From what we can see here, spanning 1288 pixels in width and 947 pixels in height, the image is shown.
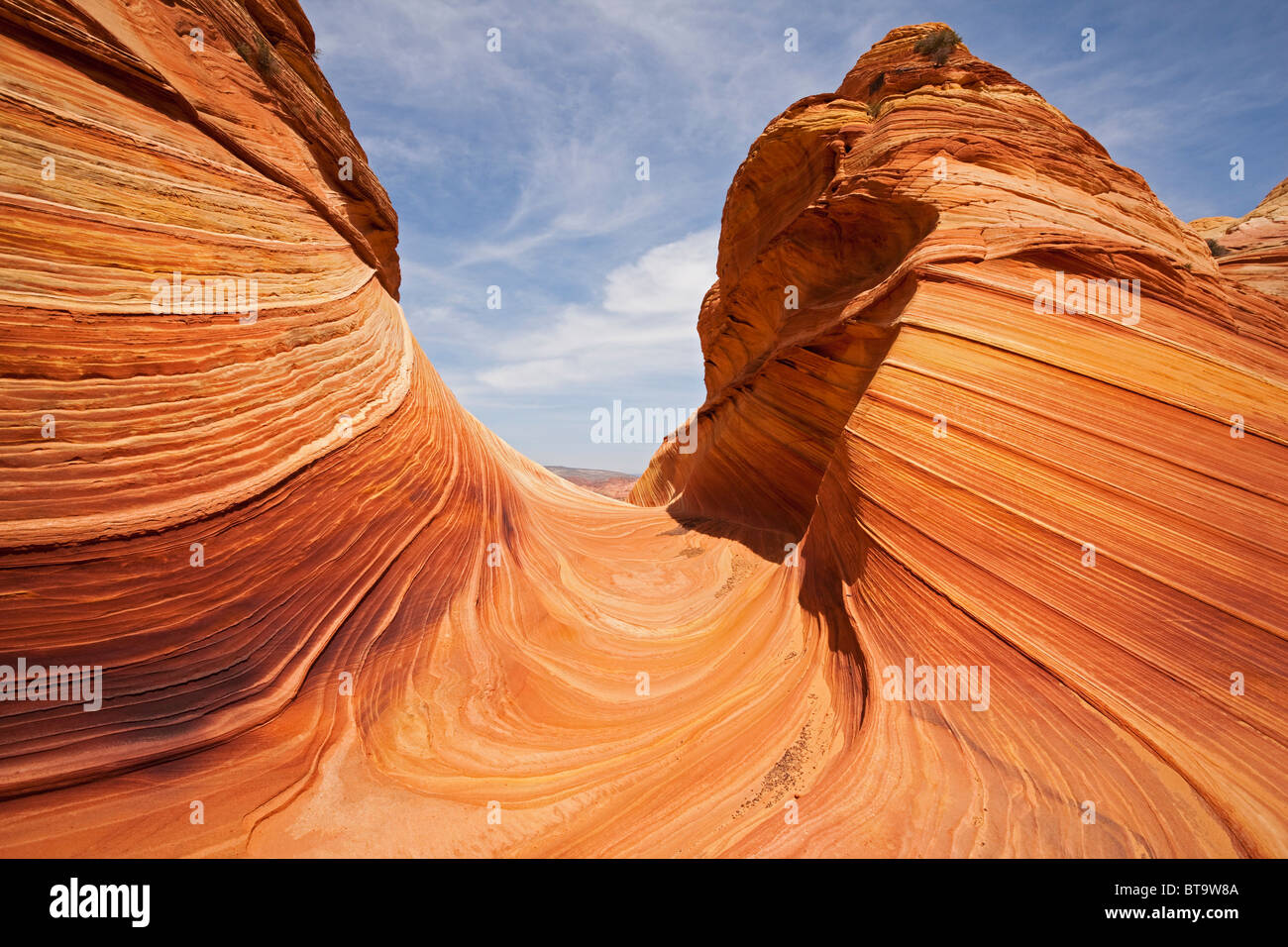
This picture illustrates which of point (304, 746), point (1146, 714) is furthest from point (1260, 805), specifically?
point (304, 746)

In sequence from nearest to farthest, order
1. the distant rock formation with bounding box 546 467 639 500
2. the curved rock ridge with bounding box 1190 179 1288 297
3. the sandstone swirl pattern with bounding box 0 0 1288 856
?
the sandstone swirl pattern with bounding box 0 0 1288 856, the curved rock ridge with bounding box 1190 179 1288 297, the distant rock formation with bounding box 546 467 639 500

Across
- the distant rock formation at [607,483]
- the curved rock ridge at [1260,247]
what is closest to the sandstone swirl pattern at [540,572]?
the curved rock ridge at [1260,247]

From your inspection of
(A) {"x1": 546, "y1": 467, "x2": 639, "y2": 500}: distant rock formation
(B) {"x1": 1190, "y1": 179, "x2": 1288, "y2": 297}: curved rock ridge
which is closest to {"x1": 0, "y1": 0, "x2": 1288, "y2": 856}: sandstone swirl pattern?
(B) {"x1": 1190, "y1": 179, "x2": 1288, "y2": 297}: curved rock ridge

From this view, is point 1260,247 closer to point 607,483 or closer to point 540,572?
point 540,572

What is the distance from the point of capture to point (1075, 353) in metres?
4.02

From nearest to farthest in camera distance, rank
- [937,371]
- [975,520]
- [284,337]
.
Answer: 1. [975,520]
2. [284,337]
3. [937,371]

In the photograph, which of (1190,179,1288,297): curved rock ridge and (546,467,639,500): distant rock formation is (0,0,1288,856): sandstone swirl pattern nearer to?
(1190,179,1288,297): curved rock ridge

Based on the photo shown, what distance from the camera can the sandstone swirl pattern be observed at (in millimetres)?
2533

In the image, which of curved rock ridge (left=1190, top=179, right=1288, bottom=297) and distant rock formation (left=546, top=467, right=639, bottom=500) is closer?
curved rock ridge (left=1190, top=179, right=1288, bottom=297)

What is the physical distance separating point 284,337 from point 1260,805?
6.76 metres

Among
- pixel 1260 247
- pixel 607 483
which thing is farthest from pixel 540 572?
pixel 607 483

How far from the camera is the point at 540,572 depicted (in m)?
5.96

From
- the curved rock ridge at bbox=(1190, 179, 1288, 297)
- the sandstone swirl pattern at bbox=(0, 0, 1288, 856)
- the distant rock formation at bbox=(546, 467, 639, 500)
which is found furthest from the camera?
the distant rock formation at bbox=(546, 467, 639, 500)
